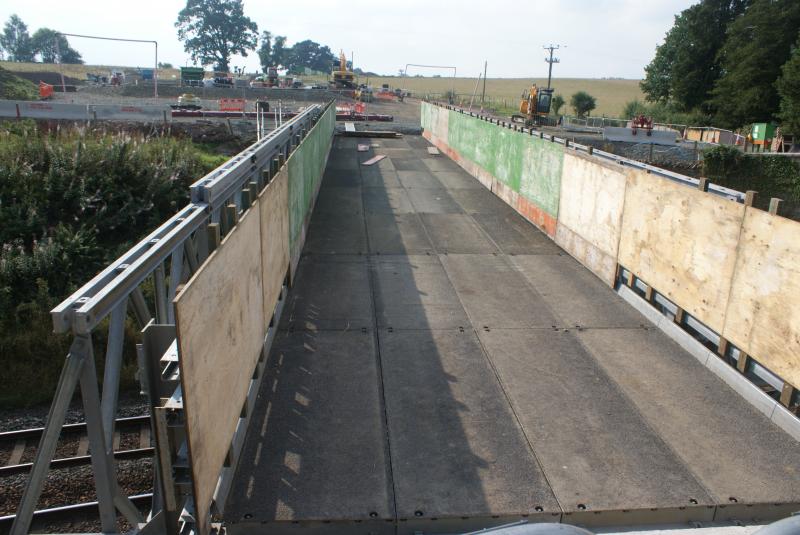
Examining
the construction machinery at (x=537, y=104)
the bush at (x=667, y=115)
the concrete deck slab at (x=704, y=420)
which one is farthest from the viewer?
the bush at (x=667, y=115)

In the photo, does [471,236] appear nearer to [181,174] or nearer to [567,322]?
[567,322]

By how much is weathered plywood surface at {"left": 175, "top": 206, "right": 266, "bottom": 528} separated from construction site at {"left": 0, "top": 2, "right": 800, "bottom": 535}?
35 mm

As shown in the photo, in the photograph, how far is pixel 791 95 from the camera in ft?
153

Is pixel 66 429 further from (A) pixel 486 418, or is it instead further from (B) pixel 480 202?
(B) pixel 480 202

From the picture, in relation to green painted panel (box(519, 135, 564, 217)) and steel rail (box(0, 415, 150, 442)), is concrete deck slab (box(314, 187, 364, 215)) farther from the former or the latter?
steel rail (box(0, 415, 150, 442))

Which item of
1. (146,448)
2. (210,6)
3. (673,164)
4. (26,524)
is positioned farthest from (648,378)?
(210,6)

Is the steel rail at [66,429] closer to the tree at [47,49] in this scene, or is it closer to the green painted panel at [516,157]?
the green painted panel at [516,157]

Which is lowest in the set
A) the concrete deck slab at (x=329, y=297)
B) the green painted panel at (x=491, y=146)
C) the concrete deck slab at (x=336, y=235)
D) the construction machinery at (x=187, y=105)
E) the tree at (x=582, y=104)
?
the concrete deck slab at (x=329, y=297)

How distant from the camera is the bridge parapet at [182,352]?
3240 mm

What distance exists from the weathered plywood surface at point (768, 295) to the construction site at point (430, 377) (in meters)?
0.03

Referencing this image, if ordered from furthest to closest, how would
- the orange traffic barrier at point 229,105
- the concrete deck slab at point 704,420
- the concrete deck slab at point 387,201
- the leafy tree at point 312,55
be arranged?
the leafy tree at point 312,55 < the orange traffic barrier at point 229,105 < the concrete deck slab at point 387,201 < the concrete deck slab at point 704,420

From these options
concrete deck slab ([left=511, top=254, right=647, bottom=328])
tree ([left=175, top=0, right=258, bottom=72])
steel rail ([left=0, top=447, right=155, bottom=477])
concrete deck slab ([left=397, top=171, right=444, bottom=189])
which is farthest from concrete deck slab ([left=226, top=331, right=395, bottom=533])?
tree ([left=175, top=0, right=258, bottom=72])

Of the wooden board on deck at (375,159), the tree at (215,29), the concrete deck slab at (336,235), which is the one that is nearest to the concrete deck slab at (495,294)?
the concrete deck slab at (336,235)

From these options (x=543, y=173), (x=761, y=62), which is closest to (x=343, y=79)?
(x=761, y=62)
